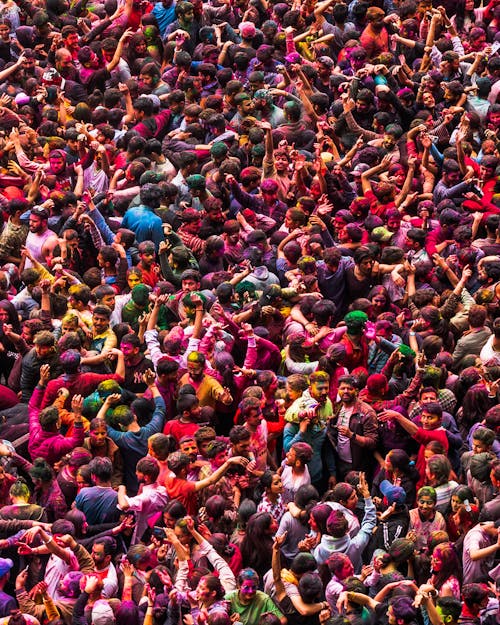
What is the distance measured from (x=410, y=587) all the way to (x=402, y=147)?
26.6 feet

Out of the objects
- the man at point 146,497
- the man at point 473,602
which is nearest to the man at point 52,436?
the man at point 146,497

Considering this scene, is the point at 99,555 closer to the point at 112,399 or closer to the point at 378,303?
the point at 112,399

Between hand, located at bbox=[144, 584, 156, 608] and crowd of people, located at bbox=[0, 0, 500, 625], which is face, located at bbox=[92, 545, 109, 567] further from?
hand, located at bbox=[144, 584, 156, 608]

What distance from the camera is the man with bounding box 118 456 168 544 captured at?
50.8 feet

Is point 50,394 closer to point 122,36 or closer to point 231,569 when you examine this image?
point 231,569

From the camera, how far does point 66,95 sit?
22703 millimetres

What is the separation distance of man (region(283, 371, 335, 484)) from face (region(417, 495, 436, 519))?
4.64 feet

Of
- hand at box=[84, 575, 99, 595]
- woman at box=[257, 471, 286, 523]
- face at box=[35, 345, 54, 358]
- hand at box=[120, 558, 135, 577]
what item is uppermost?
face at box=[35, 345, 54, 358]

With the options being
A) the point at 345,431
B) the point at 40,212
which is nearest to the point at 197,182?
the point at 40,212

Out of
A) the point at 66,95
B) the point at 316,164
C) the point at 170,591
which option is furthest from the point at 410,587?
the point at 66,95

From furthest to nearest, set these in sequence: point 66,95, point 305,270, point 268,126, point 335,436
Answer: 1. point 66,95
2. point 268,126
3. point 305,270
4. point 335,436

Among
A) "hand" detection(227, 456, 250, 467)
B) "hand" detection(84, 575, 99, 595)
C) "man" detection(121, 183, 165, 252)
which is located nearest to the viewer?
"hand" detection(84, 575, 99, 595)

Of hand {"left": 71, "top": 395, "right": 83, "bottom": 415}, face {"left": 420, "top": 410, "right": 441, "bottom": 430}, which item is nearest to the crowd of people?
face {"left": 420, "top": 410, "right": 441, "bottom": 430}

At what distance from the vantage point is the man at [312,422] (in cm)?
1617
